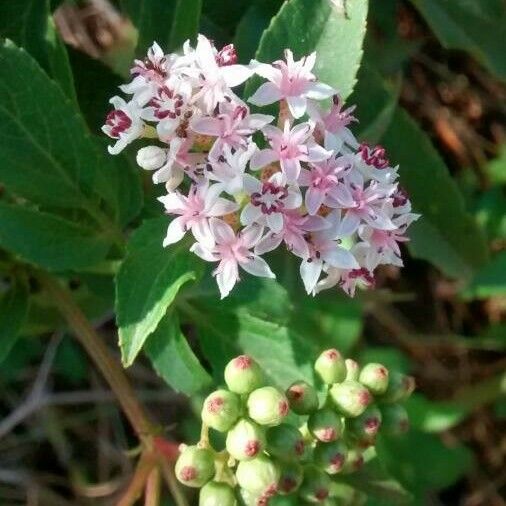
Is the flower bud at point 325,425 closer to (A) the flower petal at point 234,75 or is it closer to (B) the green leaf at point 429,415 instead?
(A) the flower petal at point 234,75

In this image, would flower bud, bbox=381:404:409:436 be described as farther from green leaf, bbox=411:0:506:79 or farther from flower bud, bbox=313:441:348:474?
green leaf, bbox=411:0:506:79

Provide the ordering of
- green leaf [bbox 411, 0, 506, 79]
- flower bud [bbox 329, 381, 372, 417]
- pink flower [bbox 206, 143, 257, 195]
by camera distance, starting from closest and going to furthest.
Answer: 1. pink flower [bbox 206, 143, 257, 195]
2. flower bud [bbox 329, 381, 372, 417]
3. green leaf [bbox 411, 0, 506, 79]

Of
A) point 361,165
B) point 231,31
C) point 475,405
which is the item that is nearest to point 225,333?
point 361,165

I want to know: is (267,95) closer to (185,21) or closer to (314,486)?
(185,21)

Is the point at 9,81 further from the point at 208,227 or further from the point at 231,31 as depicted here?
the point at 231,31

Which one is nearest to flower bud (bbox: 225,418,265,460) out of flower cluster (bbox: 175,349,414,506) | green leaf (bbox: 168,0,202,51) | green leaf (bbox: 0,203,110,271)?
flower cluster (bbox: 175,349,414,506)

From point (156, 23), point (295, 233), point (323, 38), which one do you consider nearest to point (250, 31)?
point (156, 23)
